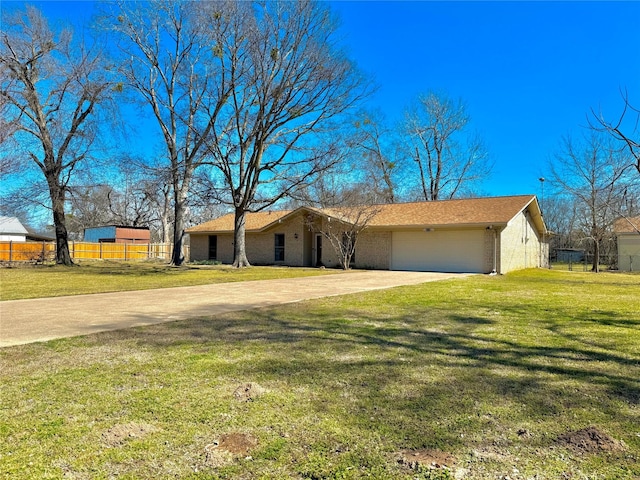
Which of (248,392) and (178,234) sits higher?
(178,234)

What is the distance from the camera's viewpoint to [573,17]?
11.0m

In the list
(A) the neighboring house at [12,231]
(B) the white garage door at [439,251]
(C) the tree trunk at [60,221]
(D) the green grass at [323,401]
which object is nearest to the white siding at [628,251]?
(B) the white garage door at [439,251]

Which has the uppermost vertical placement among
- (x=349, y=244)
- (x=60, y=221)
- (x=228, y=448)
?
(x=60, y=221)

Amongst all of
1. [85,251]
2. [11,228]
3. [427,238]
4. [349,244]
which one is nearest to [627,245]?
[427,238]

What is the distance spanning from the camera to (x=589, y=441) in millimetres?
2654

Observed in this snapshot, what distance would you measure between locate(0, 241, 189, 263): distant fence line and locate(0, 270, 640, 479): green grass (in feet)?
91.3

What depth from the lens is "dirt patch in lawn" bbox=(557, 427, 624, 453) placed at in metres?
2.55

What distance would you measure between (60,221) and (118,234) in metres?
22.8

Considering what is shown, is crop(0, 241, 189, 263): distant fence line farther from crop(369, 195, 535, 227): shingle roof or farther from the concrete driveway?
the concrete driveway

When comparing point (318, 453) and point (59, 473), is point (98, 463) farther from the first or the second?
point (318, 453)

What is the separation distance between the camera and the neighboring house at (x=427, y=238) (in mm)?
19109

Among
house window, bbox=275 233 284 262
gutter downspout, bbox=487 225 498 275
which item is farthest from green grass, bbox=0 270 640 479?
house window, bbox=275 233 284 262

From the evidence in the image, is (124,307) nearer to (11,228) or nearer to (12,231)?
(12,231)

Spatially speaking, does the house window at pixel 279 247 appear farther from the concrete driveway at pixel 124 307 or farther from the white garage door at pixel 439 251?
the concrete driveway at pixel 124 307
